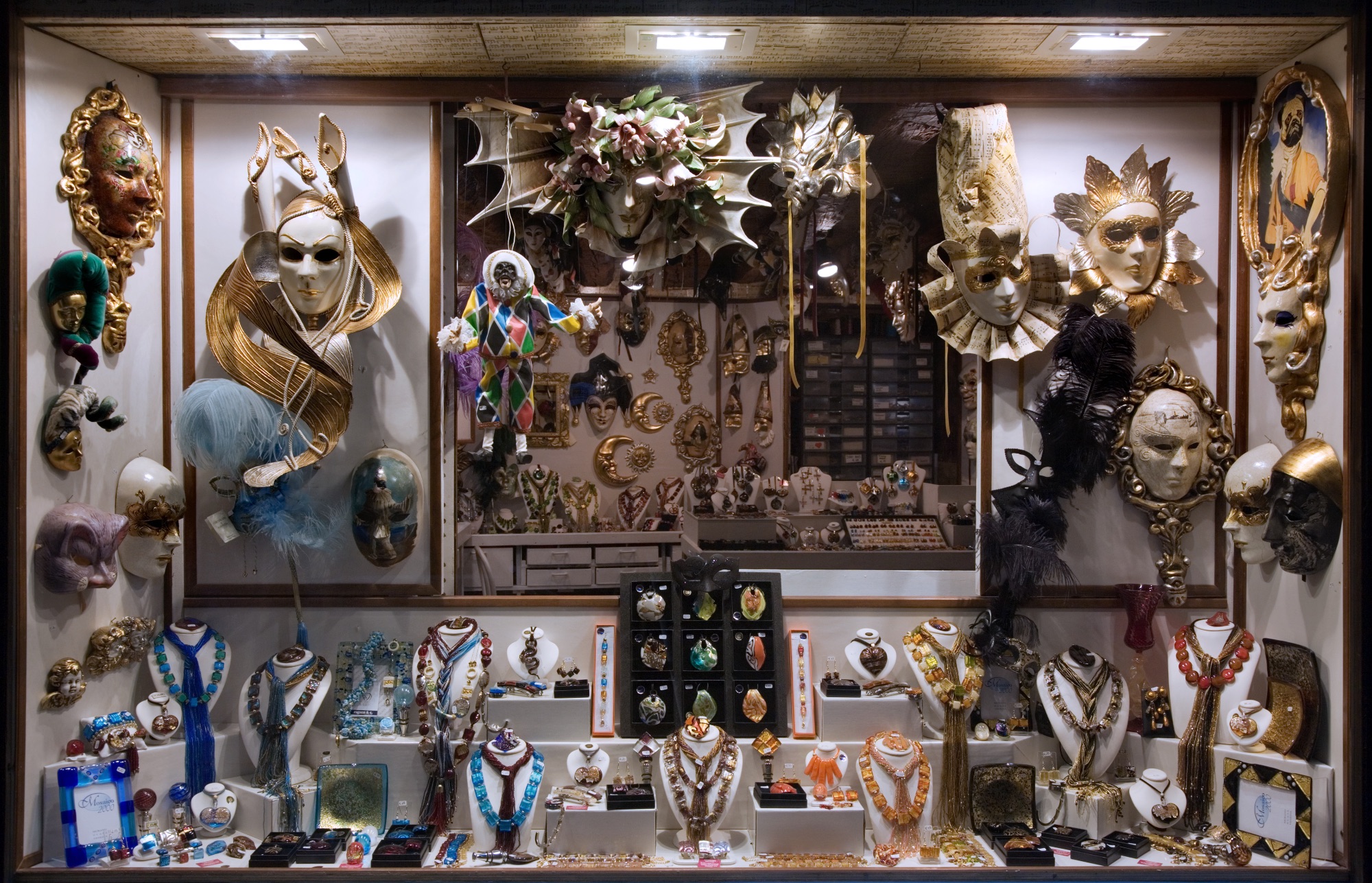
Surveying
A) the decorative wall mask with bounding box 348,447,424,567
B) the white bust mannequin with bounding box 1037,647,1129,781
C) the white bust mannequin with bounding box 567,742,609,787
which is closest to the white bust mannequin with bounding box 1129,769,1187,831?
the white bust mannequin with bounding box 1037,647,1129,781

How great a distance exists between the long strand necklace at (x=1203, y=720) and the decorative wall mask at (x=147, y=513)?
3.67 metres

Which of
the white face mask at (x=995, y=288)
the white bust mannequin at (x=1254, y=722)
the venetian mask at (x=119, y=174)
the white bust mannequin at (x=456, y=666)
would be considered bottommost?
the white bust mannequin at (x=1254, y=722)

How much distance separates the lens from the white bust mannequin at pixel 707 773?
10.9 ft

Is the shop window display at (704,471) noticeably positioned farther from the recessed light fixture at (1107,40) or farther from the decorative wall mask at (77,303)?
the recessed light fixture at (1107,40)

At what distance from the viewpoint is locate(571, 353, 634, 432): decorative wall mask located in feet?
12.5

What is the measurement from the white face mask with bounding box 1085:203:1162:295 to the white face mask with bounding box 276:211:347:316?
2804 mm

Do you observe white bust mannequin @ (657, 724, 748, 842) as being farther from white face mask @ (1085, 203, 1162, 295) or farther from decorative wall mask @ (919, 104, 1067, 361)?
white face mask @ (1085, 203, 1162, 295)

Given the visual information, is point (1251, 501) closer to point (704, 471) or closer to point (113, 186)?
point (704, 471)

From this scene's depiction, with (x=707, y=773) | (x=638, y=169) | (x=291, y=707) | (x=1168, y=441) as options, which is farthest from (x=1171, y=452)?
(x=291, y=707)

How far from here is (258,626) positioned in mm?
3764

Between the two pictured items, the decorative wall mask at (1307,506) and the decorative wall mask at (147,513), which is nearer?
the decorative wall mask at (1307,506)

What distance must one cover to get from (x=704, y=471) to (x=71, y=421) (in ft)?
7.12

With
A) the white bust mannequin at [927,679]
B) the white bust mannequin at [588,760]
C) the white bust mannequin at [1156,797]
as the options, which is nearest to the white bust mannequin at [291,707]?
the white bust mannequin at [588,760]

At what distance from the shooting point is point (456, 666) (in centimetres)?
359
